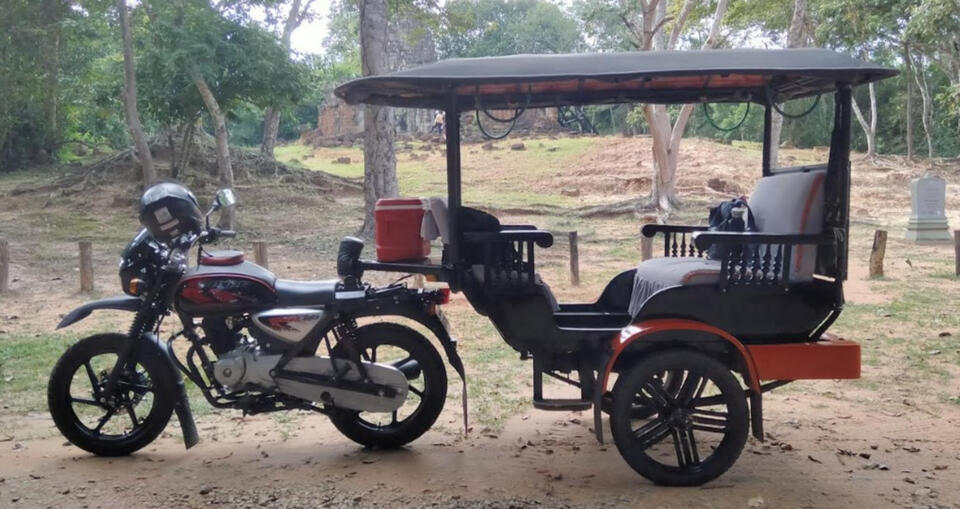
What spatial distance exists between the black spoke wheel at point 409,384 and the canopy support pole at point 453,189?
492 mm

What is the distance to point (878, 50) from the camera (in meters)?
31.2

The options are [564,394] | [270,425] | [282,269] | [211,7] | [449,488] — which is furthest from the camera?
[211,7]

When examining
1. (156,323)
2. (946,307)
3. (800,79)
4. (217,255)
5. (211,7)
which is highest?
(211,7)

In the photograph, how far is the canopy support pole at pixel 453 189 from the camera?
452cm

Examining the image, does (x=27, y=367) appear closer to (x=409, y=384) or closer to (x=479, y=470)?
(x=409, y=384)

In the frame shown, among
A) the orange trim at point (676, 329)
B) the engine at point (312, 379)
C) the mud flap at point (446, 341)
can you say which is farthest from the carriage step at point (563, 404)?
the engine at point (312, 379)

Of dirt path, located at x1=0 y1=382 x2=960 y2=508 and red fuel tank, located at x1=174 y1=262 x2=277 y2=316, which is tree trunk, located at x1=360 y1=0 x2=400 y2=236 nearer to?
dirt path, located at x1=0 y1=382 x2=960 y2=508

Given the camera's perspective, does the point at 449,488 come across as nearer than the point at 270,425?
Yes

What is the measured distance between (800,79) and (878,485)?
6.84 feet

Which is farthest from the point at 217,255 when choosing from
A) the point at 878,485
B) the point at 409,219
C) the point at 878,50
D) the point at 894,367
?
the point at 878,50

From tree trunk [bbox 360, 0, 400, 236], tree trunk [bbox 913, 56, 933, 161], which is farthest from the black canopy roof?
tree trunk [bbox 913, 56, 933, 161]

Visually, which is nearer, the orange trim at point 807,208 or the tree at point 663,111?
the orange trim at point 807,208

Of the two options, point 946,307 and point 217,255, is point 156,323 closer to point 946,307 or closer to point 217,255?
point 217,255

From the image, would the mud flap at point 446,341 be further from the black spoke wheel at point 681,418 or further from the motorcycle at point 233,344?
the black spoke wheel at point 681,418
